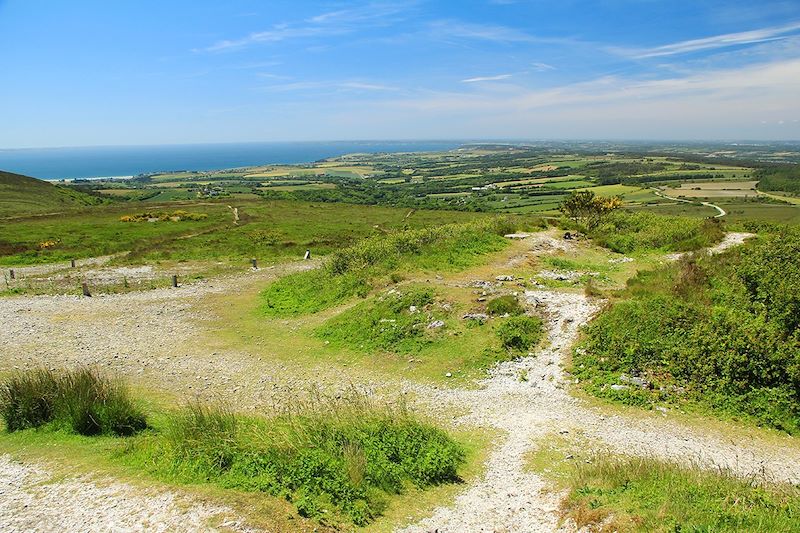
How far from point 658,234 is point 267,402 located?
97.5 ft

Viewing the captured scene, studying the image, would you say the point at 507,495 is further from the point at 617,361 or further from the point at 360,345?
the point at 360,345

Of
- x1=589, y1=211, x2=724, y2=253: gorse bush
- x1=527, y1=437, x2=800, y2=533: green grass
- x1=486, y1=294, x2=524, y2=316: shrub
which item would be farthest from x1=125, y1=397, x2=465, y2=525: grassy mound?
x1=589, y1=211, x2=724, y2=253: gorse bush

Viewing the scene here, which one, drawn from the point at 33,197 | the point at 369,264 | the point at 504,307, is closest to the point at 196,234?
the point at 369,264

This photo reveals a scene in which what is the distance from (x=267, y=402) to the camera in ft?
44.6

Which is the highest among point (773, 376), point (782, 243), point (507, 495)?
point (782, 243)

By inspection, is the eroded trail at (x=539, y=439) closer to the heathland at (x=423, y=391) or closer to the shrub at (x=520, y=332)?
the heathland at (x=423, y=391)

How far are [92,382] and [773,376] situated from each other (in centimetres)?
1716

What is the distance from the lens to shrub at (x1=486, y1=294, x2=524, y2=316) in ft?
58.1

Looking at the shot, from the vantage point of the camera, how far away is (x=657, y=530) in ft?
20.9

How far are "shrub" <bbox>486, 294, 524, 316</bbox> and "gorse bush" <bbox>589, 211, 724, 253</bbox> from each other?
656 inches

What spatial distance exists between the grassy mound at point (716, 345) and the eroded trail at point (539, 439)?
1023mm

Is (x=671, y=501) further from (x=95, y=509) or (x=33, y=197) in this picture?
(x=33, y=197)

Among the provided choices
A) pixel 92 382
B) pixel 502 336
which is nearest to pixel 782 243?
pixel 502 336

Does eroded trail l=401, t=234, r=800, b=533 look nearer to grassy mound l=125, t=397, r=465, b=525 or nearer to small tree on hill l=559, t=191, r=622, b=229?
grassy mound l=125, t=397, r=465, b=525
